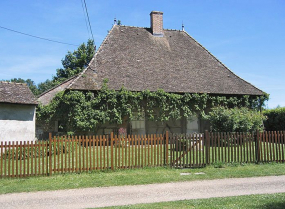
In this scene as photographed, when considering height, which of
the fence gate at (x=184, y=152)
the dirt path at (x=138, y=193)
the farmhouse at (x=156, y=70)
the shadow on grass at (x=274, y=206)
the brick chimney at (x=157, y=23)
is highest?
the brick chimney at (x=157, y=23)

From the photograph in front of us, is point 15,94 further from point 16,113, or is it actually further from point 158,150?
point 158,150

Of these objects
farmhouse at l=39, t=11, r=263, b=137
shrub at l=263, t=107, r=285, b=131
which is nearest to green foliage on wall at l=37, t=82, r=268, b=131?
farmhouse at l=39, t=11, r=263, b=137

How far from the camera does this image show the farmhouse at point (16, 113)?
1503 centimetres

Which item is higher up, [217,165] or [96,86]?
[96,86]

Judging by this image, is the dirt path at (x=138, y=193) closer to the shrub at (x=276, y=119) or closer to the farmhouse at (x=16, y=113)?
the farmhouse at (x=16, y=113)

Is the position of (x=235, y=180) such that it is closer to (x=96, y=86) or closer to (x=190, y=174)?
(x=190, y=174)

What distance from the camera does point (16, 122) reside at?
51.1ft

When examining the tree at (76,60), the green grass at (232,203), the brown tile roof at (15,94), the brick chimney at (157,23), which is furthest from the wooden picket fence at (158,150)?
the tree at (76,60)

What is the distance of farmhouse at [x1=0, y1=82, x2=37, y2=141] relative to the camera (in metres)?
15.0

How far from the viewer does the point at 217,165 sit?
10328 millimetres

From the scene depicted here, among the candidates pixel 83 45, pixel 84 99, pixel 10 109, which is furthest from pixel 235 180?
pixel 83 45

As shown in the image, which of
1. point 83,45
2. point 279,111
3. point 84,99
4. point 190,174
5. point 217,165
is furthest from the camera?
point 83,45

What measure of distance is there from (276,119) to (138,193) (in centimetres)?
1919

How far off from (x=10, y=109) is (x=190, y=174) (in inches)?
437
